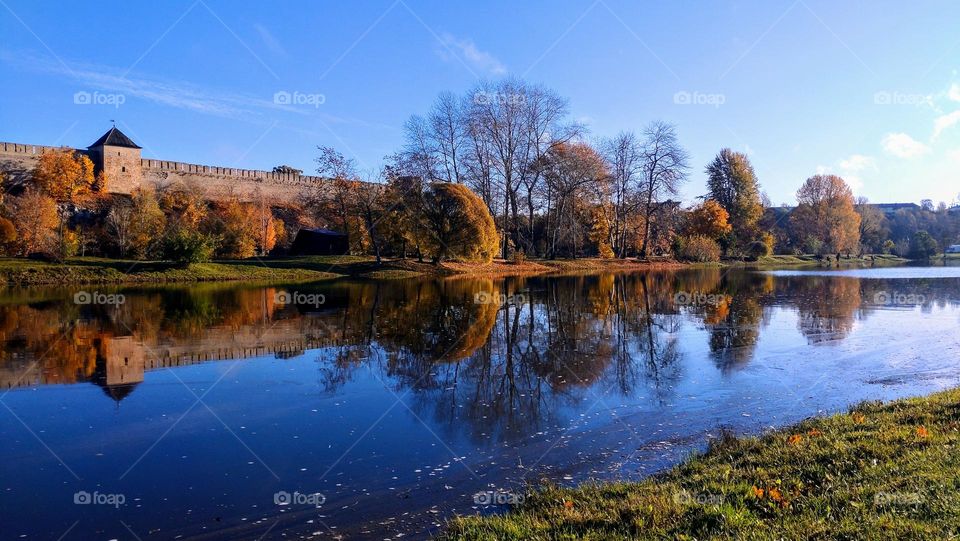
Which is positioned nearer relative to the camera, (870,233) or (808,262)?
(808,262)

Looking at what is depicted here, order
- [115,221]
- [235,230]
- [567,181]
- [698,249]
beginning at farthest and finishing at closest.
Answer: [698,249] → [567,181] → [235,230] → [115,221]

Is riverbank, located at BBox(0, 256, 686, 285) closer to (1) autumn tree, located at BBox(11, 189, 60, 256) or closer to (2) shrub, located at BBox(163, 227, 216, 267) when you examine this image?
(2) shrub, located at BBox(163, 227, 216, 267)

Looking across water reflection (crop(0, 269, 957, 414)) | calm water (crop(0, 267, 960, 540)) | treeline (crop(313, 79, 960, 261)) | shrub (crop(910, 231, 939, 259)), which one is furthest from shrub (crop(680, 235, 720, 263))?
calm water (crop(0, 267, 960, 540))

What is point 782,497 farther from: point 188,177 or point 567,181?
point 188,177

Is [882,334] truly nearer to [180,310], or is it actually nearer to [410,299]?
[410,299]

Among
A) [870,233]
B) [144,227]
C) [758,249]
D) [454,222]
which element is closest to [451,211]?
[454,222]

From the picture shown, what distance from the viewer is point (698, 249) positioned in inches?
2564

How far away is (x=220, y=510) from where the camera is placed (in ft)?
18.1

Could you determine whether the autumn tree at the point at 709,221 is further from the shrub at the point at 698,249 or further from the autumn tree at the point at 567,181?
the autumn tree at the point at 567,181

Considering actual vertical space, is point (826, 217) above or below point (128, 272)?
above

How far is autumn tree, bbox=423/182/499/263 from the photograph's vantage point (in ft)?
145

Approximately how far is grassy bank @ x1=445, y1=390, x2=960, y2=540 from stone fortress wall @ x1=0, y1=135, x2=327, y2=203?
47.1 meters

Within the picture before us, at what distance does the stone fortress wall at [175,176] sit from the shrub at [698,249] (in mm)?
38028

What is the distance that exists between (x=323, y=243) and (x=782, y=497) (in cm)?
5006
